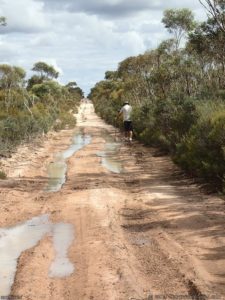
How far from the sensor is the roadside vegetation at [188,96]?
13117 mm

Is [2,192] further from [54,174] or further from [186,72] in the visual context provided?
[186,72]

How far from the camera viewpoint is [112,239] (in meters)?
8.30

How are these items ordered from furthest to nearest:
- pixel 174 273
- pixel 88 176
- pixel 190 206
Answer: pixel 88 176 < pixel 190 206 < pixel 174 273

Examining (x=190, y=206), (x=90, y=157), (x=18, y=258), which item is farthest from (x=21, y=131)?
(x=18, y=258)

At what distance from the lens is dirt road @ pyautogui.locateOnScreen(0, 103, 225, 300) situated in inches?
249

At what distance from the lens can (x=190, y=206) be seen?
10539 mm

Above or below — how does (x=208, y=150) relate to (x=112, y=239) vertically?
above

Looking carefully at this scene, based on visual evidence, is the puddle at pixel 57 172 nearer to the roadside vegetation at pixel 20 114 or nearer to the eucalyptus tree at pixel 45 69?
the roadside vegetation at pixel 20 114

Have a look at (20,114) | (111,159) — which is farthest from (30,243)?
(20,114)

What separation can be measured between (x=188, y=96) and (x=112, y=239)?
43.8 ft

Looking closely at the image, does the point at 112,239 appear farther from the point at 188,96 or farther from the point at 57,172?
the point at 188,96

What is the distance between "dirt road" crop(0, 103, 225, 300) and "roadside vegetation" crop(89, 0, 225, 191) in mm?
962

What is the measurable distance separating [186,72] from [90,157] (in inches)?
460

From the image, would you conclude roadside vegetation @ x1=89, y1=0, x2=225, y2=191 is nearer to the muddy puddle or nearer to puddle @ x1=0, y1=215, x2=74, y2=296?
Answer: the muddy puddle
